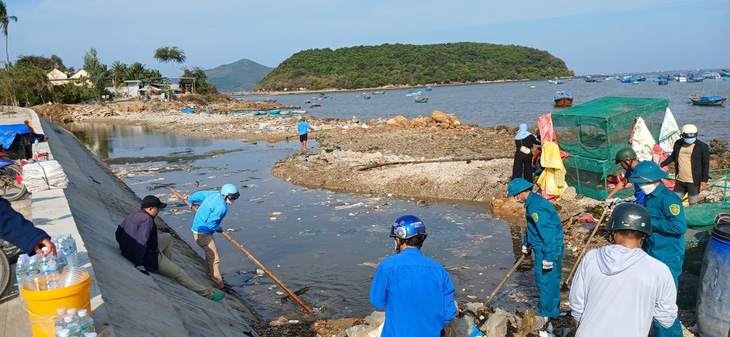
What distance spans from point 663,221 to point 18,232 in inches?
215

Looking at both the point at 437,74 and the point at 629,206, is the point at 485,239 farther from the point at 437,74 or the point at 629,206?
the point at 437,74

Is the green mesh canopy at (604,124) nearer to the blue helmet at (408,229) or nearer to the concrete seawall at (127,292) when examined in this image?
the concrete seawall at (127,292)

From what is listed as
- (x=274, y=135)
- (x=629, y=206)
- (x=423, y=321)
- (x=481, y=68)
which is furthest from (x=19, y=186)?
(x=481, y=68)

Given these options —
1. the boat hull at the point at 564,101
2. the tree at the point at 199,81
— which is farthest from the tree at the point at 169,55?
the boat hull at the point at 564,101

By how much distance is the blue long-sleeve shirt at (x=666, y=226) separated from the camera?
14.3 feet

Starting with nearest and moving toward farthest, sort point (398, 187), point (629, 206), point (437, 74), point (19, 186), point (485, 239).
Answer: point (629, 206), point (19, 186), point (485, 239), point (398, 187), point (437, 74)

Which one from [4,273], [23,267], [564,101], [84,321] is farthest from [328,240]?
[564,101]

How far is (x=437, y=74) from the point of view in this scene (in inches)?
5684

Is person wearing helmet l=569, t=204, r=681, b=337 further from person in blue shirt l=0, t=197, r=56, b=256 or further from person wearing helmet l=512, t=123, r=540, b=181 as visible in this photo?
person wearing helmet l=512, t=123, r=540, b=181

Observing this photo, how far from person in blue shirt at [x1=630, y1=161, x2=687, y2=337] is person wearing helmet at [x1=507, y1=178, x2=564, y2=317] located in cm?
89

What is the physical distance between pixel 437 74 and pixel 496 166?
13466 centimetres

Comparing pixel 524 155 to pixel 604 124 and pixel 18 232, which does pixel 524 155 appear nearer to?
pixel 604 124

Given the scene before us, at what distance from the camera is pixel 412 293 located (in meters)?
3.15

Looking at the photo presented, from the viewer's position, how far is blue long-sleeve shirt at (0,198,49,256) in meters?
3.74
